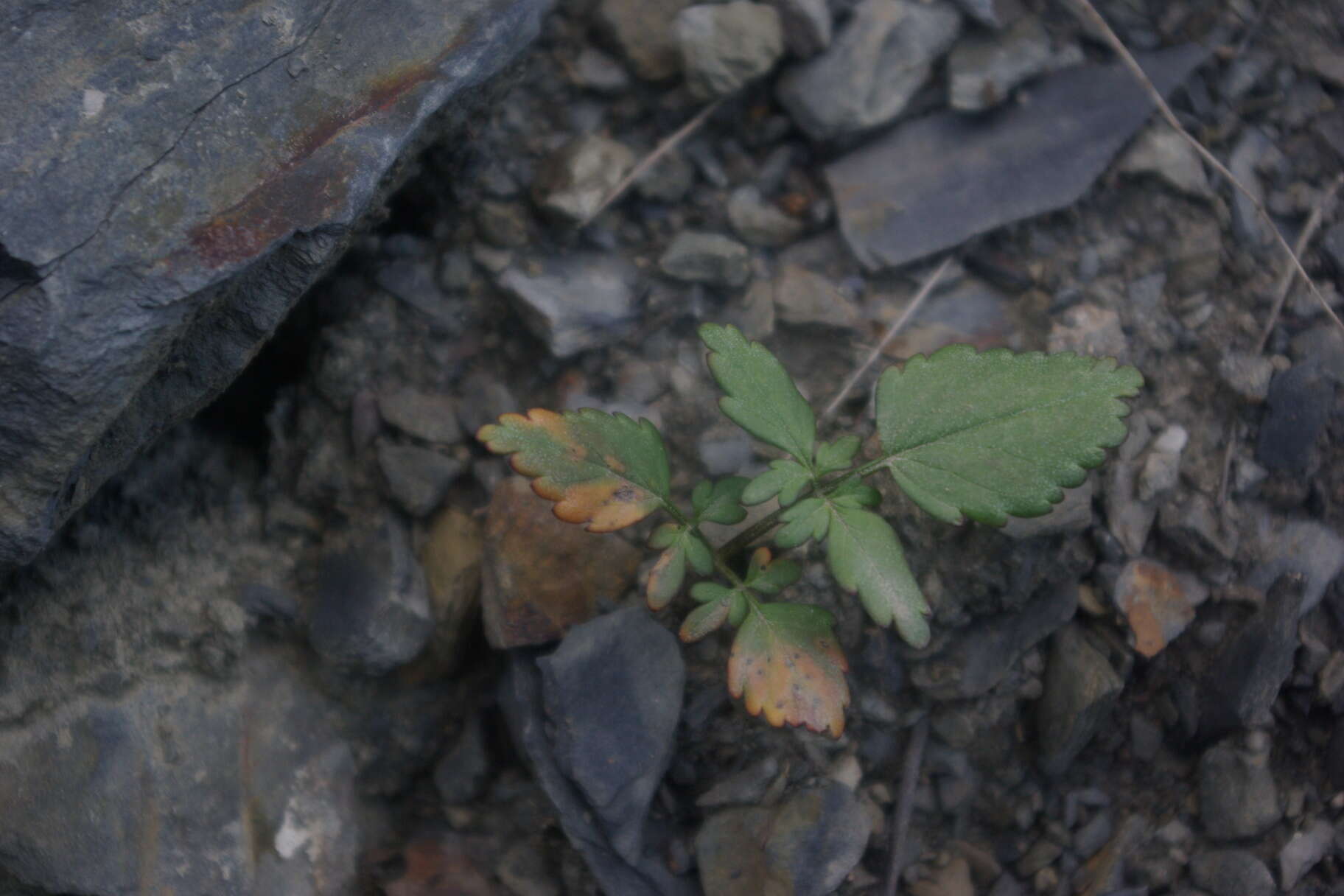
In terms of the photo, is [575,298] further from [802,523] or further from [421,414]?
[802,523]

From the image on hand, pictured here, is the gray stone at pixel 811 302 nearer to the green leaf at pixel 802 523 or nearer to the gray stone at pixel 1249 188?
the green leaf at pixel 802 523

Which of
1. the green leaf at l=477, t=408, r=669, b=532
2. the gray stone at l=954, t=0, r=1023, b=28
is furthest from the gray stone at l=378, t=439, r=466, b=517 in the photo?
the gray stone at l=954, t=0, r=1023, b=28

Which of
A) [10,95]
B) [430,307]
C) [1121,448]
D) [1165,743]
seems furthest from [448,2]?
[1165,743]

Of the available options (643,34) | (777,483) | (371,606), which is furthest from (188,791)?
(643,34)

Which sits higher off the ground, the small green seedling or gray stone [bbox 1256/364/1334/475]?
the small green seedling

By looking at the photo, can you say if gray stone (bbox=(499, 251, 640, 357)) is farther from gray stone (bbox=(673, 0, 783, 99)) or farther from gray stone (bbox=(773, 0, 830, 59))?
gray stone (bbox=(773, 0, 830, 59))

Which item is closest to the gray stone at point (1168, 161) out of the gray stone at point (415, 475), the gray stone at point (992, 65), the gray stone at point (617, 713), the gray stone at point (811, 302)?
the gray stone at point (992, 65)

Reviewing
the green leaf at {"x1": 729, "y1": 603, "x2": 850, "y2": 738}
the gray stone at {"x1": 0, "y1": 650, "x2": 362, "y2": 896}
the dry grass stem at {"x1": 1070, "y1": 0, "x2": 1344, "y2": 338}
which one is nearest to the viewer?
the green leaf at {"x1": 729, "y1": 603, "x2": 850, "y2": 738}
